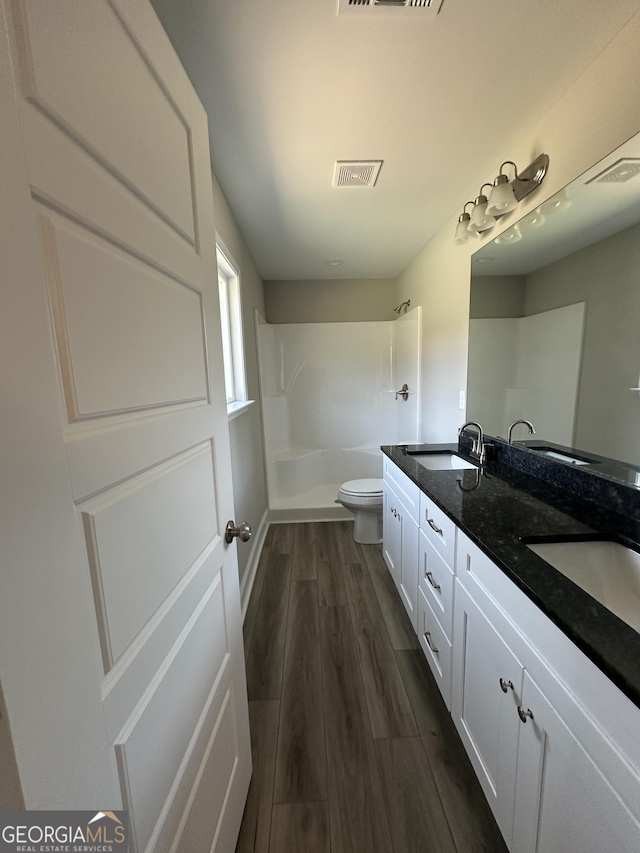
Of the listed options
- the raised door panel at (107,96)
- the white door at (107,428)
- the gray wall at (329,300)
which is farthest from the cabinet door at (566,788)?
the gray wall at (329,300)

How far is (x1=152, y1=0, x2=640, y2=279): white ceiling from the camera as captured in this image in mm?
981

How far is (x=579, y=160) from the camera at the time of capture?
48.9 inches

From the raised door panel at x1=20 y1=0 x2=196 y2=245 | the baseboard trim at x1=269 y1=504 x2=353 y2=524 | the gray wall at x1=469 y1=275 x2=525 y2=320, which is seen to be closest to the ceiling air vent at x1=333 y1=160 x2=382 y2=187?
the gray wall at x1=469 y1=275 x2=525 y2=320

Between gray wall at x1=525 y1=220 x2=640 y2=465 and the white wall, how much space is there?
0.33 meters

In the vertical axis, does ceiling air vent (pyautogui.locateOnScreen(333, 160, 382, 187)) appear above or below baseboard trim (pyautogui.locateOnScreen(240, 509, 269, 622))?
above

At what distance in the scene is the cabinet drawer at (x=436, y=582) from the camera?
50.0 inches

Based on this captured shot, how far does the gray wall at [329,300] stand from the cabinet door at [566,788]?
3.54m

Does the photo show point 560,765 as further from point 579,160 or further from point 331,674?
point 579,160

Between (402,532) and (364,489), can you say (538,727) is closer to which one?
(402,532)

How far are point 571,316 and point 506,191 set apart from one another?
2.06 feet

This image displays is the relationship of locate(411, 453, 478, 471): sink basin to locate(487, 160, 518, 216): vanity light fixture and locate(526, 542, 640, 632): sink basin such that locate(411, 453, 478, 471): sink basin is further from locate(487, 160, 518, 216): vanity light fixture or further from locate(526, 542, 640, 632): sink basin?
locate(487, 160, 518, 216): vanity light fixture

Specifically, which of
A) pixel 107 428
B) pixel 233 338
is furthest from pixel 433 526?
pixel 233 338

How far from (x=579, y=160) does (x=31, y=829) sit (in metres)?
2.09

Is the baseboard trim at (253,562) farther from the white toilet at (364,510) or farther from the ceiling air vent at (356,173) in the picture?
the ceiling air vent at (356,173)
